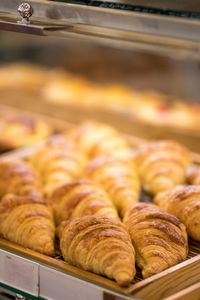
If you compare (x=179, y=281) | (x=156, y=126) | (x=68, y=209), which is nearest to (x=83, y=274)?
(x=179, y=281)

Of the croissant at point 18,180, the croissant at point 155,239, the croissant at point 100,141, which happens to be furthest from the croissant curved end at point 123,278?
the croissant at point 100,141

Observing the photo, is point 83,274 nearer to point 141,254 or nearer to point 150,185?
point 141,254

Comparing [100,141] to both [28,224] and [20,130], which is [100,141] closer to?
[20,130]

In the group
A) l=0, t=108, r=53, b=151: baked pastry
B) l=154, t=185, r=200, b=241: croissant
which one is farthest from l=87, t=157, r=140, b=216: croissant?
l=0, t=108, r=53, b=151: baked pastry

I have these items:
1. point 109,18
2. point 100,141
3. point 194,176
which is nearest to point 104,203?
point 194,176

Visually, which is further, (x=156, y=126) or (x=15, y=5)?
(x=156, y=126)

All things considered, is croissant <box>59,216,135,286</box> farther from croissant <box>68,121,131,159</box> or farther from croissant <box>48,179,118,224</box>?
croissant <box>68,121,131,159</box>

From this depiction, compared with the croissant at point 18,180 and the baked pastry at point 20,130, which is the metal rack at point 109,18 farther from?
the baked pastry at point 20,130
